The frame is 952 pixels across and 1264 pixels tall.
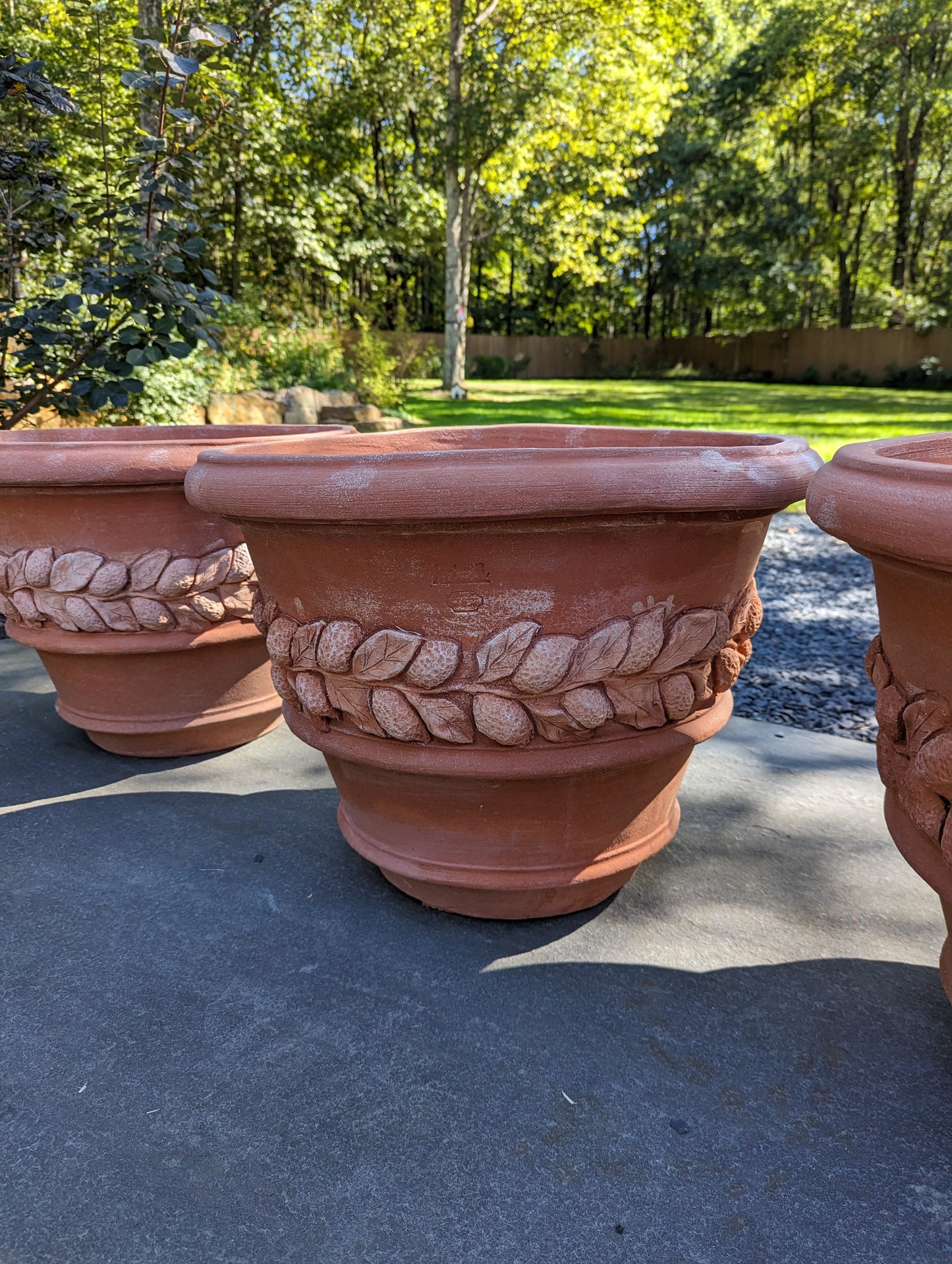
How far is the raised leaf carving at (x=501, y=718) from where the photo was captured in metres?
1.43

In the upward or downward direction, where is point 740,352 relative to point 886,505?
upward

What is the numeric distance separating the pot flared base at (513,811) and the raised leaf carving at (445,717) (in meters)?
0.04

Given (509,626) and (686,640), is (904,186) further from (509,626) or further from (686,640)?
(509,626)

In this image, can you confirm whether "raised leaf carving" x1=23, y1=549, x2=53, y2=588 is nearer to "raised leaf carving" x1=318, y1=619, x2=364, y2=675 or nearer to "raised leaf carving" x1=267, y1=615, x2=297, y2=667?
"raised leaf carving" x1=267, y1=615, x2=297, y2=667

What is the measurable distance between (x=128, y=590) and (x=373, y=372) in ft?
34.6

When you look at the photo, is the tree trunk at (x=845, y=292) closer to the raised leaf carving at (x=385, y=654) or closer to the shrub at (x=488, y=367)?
the shrub at (x=488, y=367)

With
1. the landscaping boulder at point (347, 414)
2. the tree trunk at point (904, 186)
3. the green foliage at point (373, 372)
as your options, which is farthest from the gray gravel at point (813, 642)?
the tree trunk at point (904, 186)

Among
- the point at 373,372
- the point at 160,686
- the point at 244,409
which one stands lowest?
the point at 160,686

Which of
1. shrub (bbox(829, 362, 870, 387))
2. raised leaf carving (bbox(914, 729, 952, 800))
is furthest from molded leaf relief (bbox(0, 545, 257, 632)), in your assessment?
shrub (bbox(829, 362, 870, 387))

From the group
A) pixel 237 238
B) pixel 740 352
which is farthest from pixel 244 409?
pixel 740 352

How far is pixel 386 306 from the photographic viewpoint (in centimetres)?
2380

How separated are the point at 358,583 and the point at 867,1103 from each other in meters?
1.12

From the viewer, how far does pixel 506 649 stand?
4.56 feet

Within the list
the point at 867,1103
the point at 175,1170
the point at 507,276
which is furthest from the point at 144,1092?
the point at 507,276
